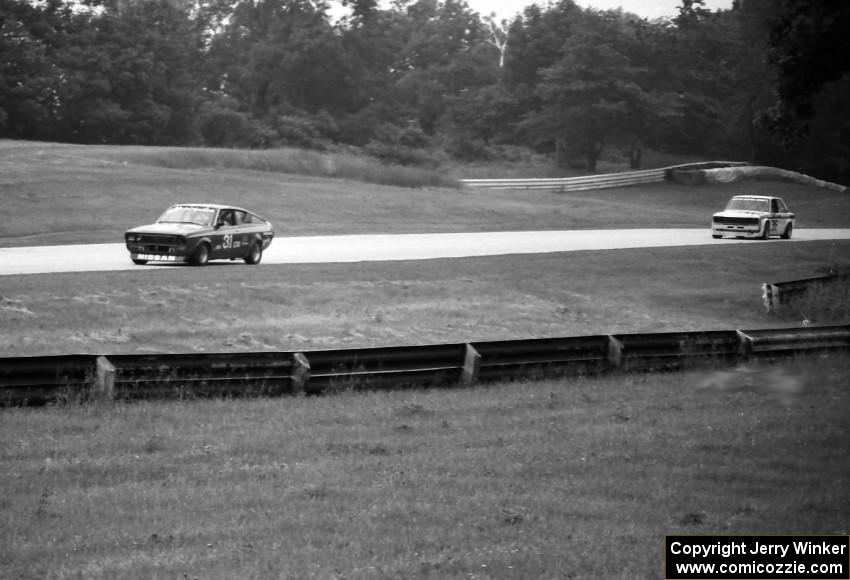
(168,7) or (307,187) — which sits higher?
(168,7)

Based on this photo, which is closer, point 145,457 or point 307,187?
point 145,457

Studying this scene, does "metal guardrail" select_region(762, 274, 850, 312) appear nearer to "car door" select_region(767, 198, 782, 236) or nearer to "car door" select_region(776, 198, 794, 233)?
"car door" select_region(767, 198, 782, 236)

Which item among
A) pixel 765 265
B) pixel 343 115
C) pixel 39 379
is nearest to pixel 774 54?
pixel 765 265

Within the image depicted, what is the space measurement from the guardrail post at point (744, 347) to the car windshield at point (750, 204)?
2784 centimetres

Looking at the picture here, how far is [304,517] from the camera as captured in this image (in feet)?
27.5

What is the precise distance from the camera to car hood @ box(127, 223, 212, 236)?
25844 mm

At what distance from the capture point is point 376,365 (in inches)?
550

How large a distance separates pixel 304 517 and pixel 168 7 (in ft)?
257

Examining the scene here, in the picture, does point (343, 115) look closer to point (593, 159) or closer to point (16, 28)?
point (593, 159)

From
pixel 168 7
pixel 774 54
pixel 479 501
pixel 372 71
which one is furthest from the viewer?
pixel 372 71

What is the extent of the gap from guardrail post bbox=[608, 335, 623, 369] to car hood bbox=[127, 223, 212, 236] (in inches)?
502

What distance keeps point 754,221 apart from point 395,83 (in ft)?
182

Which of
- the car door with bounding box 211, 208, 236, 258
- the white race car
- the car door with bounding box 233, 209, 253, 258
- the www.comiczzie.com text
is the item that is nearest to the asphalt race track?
the white race car

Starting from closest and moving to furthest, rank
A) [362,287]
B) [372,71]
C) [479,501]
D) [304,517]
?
1. [304,517]
2. [479,501]
3. [362,287]
4. [372,71]
